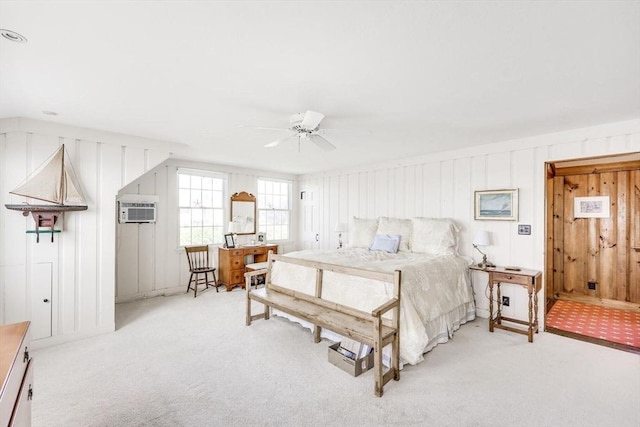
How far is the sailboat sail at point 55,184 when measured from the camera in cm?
306

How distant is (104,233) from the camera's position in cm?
356

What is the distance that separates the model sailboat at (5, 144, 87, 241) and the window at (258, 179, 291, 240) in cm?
354

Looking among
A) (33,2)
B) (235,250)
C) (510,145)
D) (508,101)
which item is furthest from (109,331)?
(510,145)

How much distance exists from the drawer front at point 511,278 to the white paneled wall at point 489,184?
1.60ft

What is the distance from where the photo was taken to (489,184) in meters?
4.07

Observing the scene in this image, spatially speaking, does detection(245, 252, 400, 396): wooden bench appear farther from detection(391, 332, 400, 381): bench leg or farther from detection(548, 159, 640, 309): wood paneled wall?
detection(548, 159, 640, 309): wood paneled wall

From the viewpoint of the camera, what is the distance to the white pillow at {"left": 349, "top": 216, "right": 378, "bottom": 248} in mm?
4949

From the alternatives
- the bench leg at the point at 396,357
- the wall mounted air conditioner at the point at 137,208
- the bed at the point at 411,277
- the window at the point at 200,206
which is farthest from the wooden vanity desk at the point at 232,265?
the bench leg at the point at 396,357

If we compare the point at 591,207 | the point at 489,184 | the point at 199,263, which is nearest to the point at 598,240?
the point at 591,207

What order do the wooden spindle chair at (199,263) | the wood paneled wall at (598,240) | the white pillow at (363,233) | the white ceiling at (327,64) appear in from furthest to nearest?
1. the wooden spindle chair at (199,263)
2. the white pillow at (363,233)
3. the wood paneled wall at (598,240)
4. the white ceiling at (327,64)

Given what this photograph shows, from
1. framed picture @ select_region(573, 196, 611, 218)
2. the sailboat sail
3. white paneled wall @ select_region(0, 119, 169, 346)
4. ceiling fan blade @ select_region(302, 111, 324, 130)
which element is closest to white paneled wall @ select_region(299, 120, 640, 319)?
framed picture @ select_region(573, 196, 611, 218)

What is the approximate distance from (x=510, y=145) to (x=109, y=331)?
569 centimetres

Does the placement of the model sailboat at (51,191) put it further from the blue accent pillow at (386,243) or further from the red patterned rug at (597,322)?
the red patterned rug at (597,322)

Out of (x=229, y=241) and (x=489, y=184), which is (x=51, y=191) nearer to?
(x=229, y=241)
